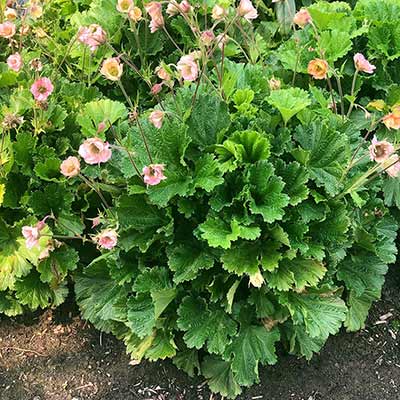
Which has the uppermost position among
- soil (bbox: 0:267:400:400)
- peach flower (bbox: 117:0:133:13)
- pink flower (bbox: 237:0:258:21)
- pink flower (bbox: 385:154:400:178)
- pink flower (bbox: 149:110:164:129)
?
pink flower (bbox: 237:0:258:21)

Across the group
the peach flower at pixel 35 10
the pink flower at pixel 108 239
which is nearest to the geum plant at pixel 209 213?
Answer: the pink flower at pixel 108 239

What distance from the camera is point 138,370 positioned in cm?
253

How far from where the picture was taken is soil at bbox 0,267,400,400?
8.09 ft

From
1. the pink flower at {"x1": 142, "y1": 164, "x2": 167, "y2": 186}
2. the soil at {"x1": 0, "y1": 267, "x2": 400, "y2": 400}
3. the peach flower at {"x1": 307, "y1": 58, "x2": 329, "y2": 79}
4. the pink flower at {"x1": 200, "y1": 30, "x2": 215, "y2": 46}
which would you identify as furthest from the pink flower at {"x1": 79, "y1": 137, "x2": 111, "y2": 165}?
the soil at {"x1": 0, "y1": 267, "x2": 400, "y2": 400}

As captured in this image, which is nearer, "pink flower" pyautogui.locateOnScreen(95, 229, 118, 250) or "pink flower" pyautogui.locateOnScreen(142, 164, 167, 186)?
"pink flower" pyautogui.locateOnScreen(142, 164, 167, 186)

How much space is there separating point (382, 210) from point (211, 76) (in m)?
0.86

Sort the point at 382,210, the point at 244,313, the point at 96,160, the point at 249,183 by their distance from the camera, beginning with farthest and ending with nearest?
the point at 382,210 < the point at 244,313 < the point at 249,183 < the point at 96,160

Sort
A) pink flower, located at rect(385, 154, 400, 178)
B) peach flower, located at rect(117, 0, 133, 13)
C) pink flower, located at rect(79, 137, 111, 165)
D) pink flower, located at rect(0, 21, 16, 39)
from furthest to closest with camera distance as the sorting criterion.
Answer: pink flower, located at rect(0, 21, 16, 39) → peach flower, located at rect(117, 0, 133, 13) → pink flower, located at rect(385, 154, 400, 178) → pink flower, located at rect(79, 137, 111, 165)

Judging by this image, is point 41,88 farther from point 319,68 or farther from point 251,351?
point 251,351

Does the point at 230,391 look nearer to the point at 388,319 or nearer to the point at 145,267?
the point at 145,267

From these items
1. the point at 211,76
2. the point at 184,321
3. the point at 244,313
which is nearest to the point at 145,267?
the point at 184,321

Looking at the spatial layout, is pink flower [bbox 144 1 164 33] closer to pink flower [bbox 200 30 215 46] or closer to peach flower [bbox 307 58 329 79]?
pink flower [bbox 200 30 215 46]

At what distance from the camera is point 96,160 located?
1.95 m

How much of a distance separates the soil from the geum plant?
134 mm
